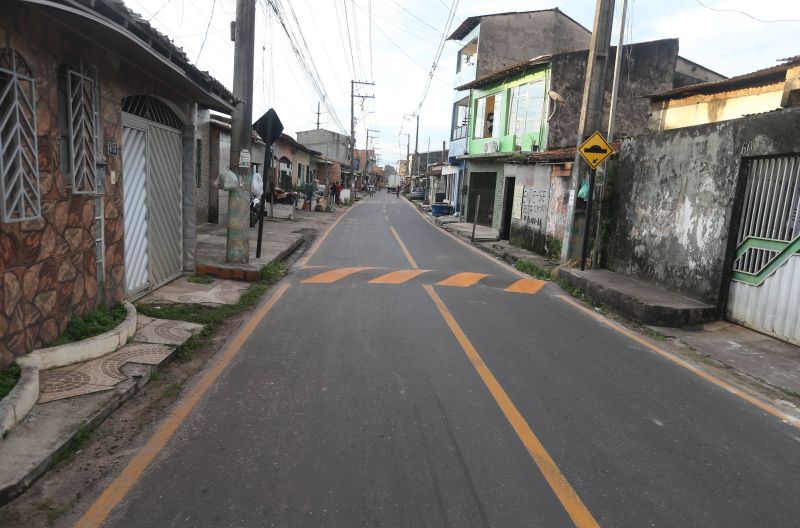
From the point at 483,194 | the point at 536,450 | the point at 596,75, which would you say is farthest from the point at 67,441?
the point at 483,194

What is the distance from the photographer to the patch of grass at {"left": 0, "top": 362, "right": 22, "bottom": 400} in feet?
13.7

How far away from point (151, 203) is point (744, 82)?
11.6 m

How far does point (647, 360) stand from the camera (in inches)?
262

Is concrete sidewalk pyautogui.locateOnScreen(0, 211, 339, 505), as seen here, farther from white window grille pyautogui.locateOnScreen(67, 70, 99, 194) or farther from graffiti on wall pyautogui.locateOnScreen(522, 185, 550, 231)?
graffiti on wall pyautogui.locateOnScreen(522, 185, 550, 231)

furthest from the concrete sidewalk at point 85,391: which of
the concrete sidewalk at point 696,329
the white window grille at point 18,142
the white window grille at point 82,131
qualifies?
the concrete sidewalk at point 696,329

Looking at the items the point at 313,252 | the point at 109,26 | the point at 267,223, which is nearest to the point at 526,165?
the point at 313,252

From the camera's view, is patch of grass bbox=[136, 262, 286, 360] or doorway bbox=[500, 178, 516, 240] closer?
patch of grass bbox=[136, 262, 286, 360]

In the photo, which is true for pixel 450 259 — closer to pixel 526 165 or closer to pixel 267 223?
pixel 526 165

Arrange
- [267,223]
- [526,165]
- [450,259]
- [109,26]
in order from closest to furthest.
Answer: [109,26] → [450,259] → [526,165] → [267,223]

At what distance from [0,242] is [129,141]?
3364mm

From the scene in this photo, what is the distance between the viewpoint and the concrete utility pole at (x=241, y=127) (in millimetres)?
10477

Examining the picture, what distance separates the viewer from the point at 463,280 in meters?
11.2

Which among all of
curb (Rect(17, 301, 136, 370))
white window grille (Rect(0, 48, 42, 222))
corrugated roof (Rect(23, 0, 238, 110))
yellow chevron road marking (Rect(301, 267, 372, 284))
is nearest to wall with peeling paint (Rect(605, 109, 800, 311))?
yellow chevron road marking (Rect(301, 267, 372, 284))

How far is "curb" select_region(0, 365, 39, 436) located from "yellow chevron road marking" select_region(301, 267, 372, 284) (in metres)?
6.03
